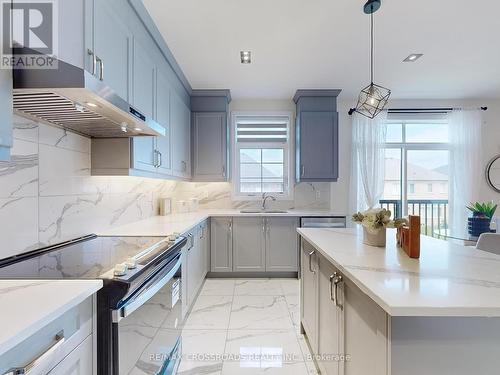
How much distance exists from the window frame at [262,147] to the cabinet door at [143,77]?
6.35 feet

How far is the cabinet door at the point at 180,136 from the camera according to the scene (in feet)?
10.1

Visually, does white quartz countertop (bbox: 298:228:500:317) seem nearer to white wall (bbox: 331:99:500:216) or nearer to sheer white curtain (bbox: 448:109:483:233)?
white wall (bbox: 331:99:500:216)

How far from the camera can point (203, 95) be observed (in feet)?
12.6

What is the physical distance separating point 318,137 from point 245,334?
2.70m

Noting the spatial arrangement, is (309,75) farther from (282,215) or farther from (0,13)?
(0,13)

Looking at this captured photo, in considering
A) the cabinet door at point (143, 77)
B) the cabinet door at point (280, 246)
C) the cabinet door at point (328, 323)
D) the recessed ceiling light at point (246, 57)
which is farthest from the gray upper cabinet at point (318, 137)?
the cabinet door at point (328, 323)

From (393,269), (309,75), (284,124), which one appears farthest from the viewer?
(284,124)

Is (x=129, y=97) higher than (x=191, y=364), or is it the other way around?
(x=129, y=97)

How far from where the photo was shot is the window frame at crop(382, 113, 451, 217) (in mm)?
4281

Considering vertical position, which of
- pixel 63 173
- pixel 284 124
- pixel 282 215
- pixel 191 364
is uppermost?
pixel 284 124

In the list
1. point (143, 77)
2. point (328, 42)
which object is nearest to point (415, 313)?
point (143, 77)

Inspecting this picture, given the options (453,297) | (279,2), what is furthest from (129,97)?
(453,297)

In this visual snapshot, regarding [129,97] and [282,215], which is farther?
[282,215]

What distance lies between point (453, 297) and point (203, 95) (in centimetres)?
364
